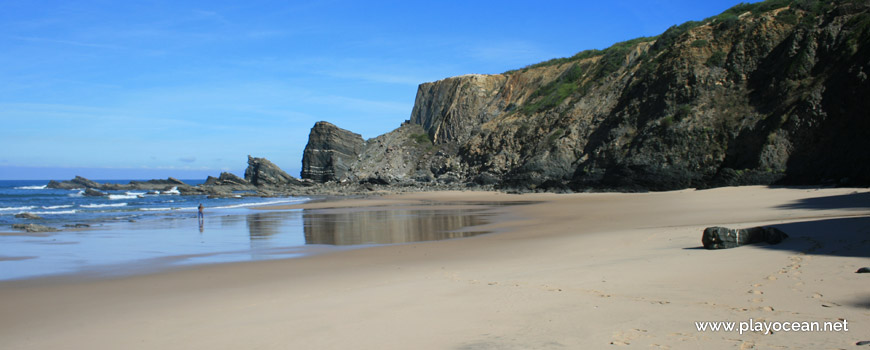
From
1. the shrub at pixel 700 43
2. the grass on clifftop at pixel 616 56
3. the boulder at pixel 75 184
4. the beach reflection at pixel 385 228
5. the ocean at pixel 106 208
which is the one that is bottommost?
the beach reflection at pixel 385 228

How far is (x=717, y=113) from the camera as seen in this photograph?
89.4 feet

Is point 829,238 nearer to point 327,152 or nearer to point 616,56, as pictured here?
point 616,56

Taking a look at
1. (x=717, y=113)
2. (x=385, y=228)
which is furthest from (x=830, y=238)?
(x=717, y=113)

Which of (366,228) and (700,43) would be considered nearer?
(366,228)

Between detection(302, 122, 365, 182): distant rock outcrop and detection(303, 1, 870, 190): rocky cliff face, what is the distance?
21741 mm

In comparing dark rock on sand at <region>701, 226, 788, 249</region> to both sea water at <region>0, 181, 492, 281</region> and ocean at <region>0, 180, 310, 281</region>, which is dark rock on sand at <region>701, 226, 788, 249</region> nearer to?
sea water at <region>0, 181, 492, 281</region>

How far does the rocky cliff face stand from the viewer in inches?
841

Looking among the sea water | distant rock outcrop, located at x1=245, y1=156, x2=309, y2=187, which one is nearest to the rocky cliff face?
the sea water

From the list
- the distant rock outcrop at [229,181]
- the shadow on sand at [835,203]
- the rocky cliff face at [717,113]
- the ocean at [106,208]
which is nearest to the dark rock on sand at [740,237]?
the shadow on sand at [835,203]

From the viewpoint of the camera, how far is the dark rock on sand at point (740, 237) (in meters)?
7.79

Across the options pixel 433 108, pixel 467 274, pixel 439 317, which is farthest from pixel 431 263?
pixel 433 108

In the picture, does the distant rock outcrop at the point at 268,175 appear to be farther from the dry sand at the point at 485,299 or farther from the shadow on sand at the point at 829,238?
the shadow on sand at the point at 829,238

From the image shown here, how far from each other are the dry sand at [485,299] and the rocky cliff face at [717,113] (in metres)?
15.0

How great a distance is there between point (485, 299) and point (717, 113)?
85.1 ft
